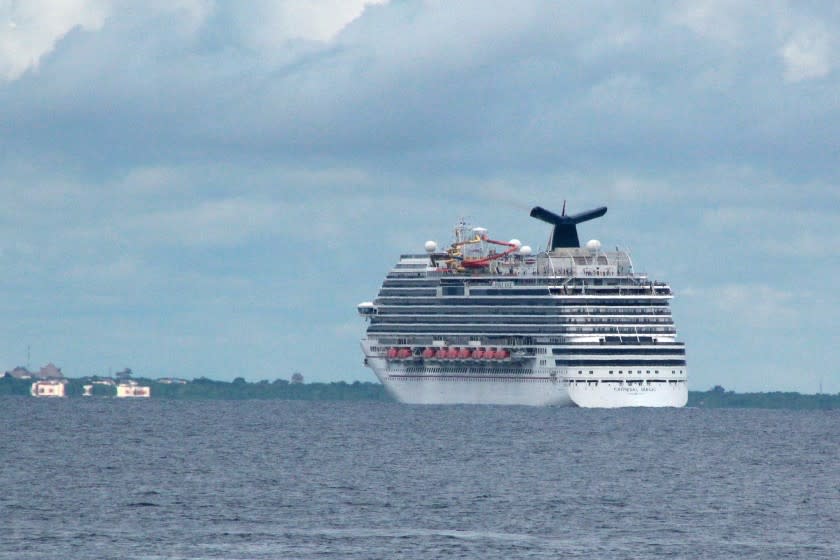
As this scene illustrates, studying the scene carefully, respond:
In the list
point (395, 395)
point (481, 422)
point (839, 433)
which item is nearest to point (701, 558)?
point (481, 422)

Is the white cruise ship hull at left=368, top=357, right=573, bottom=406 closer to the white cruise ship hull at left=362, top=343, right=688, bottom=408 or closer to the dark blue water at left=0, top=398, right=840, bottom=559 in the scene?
the white cruise ship hull at left=362, top=343, right=688, bottom=408

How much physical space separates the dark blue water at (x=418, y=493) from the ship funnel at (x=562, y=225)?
165 feet

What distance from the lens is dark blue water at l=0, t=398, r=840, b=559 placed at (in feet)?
196

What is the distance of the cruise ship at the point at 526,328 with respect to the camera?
15912cm

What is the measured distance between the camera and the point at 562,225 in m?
178

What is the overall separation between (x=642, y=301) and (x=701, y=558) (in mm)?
107107

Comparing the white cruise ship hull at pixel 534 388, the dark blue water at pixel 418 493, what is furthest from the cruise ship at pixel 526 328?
the dark blue water at pixel 418 493

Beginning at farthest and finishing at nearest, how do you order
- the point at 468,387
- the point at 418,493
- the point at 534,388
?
the point at 468,387
the point at 534,388
the point at 418,493

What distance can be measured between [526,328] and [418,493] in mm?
90297

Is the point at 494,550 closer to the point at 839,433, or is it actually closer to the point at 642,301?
the point at 839,433

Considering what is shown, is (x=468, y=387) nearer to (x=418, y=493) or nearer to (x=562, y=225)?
(x=562, y=225)

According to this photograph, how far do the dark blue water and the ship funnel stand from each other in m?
50.4

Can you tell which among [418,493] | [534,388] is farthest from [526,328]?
[418,493]

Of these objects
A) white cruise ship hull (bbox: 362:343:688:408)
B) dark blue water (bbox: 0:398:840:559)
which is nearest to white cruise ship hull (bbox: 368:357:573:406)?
white cruise ship hull (bbox: 362:343:688:408)
